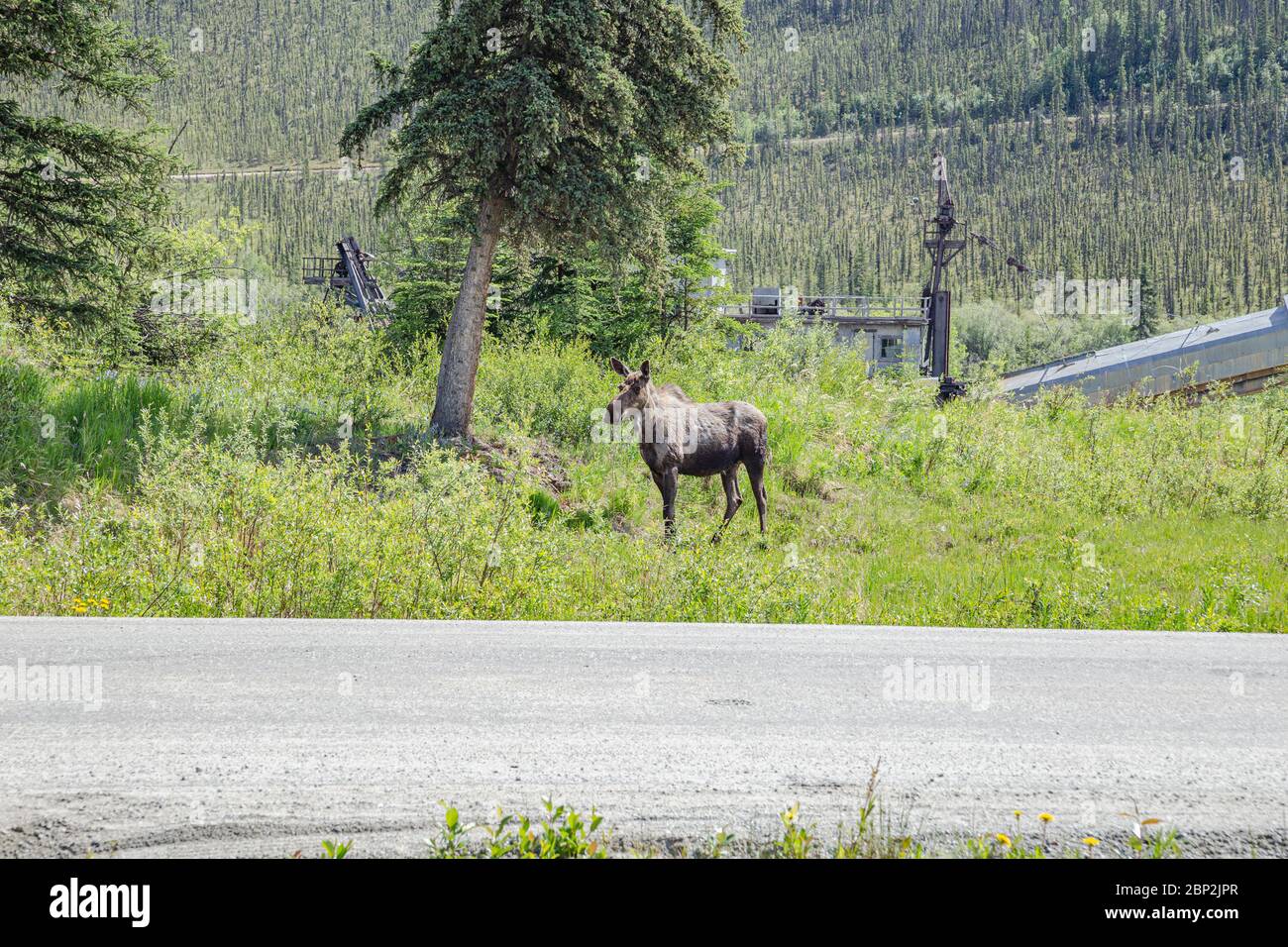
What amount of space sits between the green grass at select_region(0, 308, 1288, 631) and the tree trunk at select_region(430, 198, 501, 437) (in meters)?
0.68

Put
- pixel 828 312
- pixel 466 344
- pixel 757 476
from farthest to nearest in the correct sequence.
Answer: pixel 828 312
pixel 466 344
pixel 757 476

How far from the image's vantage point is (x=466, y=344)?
1638 centimetres

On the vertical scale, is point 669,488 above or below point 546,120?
below

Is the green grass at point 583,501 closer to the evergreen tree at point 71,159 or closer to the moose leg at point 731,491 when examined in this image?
the moose leg at point 731,491

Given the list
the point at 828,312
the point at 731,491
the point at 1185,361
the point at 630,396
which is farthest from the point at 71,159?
the point at 828,312

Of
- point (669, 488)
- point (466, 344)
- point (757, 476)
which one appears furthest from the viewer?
point (466, 344)

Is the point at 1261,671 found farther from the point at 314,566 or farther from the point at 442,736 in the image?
the point at 314,566

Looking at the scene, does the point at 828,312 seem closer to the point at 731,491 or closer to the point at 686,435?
the point at 731,491

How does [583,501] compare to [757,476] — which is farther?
[583,501]

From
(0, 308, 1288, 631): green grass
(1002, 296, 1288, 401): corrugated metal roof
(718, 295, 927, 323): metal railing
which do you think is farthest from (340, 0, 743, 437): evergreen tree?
(718, 295, 927, 323): metal railing

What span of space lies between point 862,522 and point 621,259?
245 inches

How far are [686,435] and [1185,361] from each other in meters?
31.5

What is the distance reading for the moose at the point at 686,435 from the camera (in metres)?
12.8

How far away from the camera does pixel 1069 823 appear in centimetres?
404
